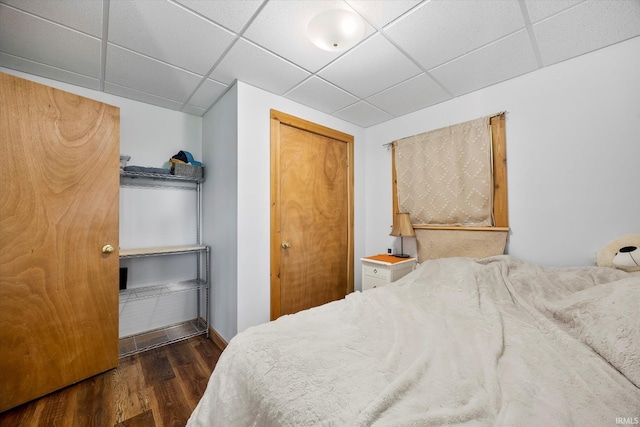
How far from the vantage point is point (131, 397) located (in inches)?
64.0

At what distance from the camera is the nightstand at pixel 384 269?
2371 millimetres

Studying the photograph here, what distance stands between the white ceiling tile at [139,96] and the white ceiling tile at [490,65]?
2537 millimetres

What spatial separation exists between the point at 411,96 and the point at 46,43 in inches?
112

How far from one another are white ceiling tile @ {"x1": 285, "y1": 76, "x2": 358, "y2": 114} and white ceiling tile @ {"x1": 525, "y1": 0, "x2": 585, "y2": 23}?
1362mm

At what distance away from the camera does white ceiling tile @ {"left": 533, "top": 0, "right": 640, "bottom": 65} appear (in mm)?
1408

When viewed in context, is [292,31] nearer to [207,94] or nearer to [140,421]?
[207,94]

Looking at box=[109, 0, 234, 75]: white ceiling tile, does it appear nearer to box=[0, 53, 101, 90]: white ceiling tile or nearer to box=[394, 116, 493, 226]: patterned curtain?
box=[0, 53, 101, 90]: white ceiling tile

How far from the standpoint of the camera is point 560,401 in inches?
27.8

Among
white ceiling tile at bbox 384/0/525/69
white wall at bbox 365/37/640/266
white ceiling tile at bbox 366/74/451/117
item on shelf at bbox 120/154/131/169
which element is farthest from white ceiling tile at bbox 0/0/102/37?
white wall at bbox 365/37/640/266

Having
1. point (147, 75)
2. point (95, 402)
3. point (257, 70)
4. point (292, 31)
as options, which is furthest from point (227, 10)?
point (95, 402)

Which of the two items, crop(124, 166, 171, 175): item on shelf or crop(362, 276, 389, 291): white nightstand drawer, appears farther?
crop(362, 276, 389, 291): white nightstand drawer

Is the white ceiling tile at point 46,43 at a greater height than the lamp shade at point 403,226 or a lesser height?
greater

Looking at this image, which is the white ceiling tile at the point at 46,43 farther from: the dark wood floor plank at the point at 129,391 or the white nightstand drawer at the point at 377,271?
the white nightstand drawer at the point at 377,271

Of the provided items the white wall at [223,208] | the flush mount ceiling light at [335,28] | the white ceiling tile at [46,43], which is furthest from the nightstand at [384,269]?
the white ceiling tile at [46,43]
